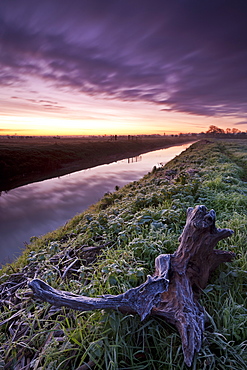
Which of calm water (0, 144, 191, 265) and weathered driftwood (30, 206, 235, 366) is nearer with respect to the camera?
weathered driftwood (30, 206, 235, 366)

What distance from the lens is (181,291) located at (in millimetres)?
2541

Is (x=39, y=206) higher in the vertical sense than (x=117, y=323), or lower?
lower

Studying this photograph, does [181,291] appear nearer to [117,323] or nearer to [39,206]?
[117,323]

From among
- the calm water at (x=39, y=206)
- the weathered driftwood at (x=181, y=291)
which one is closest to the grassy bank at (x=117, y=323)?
the weathered driftwood at (x=181, y=291)

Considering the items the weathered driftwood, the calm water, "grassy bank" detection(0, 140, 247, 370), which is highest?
the weathered driftwood

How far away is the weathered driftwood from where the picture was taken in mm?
2234

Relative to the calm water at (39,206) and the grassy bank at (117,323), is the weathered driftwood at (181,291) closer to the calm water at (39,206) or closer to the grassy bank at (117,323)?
the grassy bank at (117,323)

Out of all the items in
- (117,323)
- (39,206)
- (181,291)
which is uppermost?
(181,291)

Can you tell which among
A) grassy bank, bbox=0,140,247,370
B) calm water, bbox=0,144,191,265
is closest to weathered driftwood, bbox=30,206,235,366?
grassy bank, bbox=0,140,247,370

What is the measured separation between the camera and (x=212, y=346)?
2270 mm

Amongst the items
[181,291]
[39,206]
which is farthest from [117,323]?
[39,206]

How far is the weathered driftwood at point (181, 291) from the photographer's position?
223 cm

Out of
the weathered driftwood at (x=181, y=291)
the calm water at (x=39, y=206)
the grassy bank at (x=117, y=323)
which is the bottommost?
the calm water at (x=39, y=206)

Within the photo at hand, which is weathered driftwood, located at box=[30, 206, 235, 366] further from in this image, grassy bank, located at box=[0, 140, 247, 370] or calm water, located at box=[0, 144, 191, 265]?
calm water, located at box=[0, 144, 191, 265]
